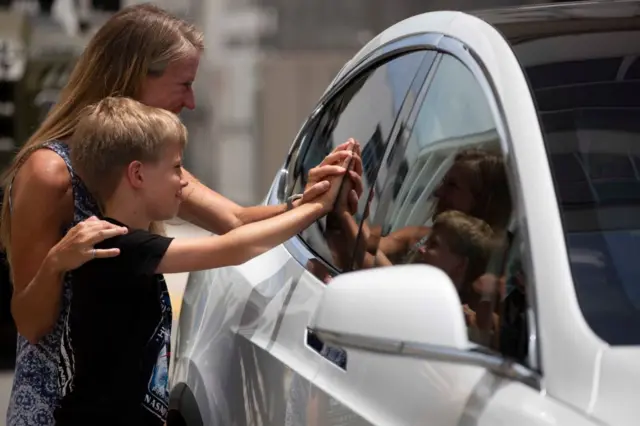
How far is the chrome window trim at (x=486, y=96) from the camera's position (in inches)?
80.2

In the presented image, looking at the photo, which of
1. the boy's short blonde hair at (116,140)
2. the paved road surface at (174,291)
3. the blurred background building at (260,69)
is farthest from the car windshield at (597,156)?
the blurred background building at (260,69)

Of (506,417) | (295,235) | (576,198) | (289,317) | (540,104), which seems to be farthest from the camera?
(295,235)

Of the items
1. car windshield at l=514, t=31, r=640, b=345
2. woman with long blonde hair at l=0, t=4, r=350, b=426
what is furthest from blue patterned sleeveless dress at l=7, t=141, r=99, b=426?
car windshield at l=514, t=31, r=640, b=345

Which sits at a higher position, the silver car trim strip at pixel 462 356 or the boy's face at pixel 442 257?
the boy's face at pixel 442 257

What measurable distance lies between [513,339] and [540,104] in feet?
1.66

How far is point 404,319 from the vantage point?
2.11m

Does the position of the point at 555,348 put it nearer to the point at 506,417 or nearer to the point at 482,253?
the point at 506,417

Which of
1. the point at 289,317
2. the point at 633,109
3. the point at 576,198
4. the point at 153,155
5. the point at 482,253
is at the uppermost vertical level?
the point at 633,109

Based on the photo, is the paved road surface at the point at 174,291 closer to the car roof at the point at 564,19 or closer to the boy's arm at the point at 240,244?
the boy's arm at the point at 240,244

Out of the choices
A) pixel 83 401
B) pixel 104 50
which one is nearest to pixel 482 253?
pixel 83 401

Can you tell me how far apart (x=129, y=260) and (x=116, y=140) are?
0.28 metres

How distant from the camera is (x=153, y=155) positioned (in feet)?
10.1

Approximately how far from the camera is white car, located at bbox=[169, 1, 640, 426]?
203 cm

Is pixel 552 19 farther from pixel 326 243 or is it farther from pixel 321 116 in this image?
pixel 321 116
